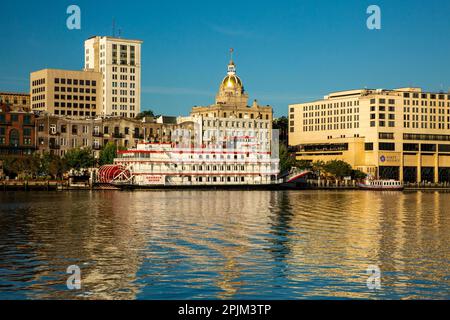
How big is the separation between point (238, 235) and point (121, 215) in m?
23.7

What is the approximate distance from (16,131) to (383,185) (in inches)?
3262

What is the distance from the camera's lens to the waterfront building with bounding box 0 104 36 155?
6594 inches

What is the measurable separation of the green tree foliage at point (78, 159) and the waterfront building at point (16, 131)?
11.1 metres

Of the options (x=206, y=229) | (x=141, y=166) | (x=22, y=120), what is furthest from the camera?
(x=22, y=120)

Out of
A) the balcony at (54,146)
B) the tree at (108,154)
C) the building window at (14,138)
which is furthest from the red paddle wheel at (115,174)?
the building window at (14,138)

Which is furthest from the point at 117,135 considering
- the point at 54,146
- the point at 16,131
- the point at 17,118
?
the point at 16,131

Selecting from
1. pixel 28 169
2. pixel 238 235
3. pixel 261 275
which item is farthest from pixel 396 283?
pixel 28 169

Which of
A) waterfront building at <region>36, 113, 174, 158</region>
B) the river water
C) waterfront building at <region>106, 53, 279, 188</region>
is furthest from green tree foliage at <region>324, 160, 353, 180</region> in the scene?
the river water

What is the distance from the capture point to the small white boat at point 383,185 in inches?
7032

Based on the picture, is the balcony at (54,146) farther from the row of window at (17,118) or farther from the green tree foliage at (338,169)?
the green tree foliage at (338,169)

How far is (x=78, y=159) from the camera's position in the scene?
6363 inches

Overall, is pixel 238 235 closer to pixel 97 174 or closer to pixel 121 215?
pixel 121 215

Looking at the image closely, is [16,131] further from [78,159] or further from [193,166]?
[193,166]

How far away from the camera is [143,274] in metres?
40.6
